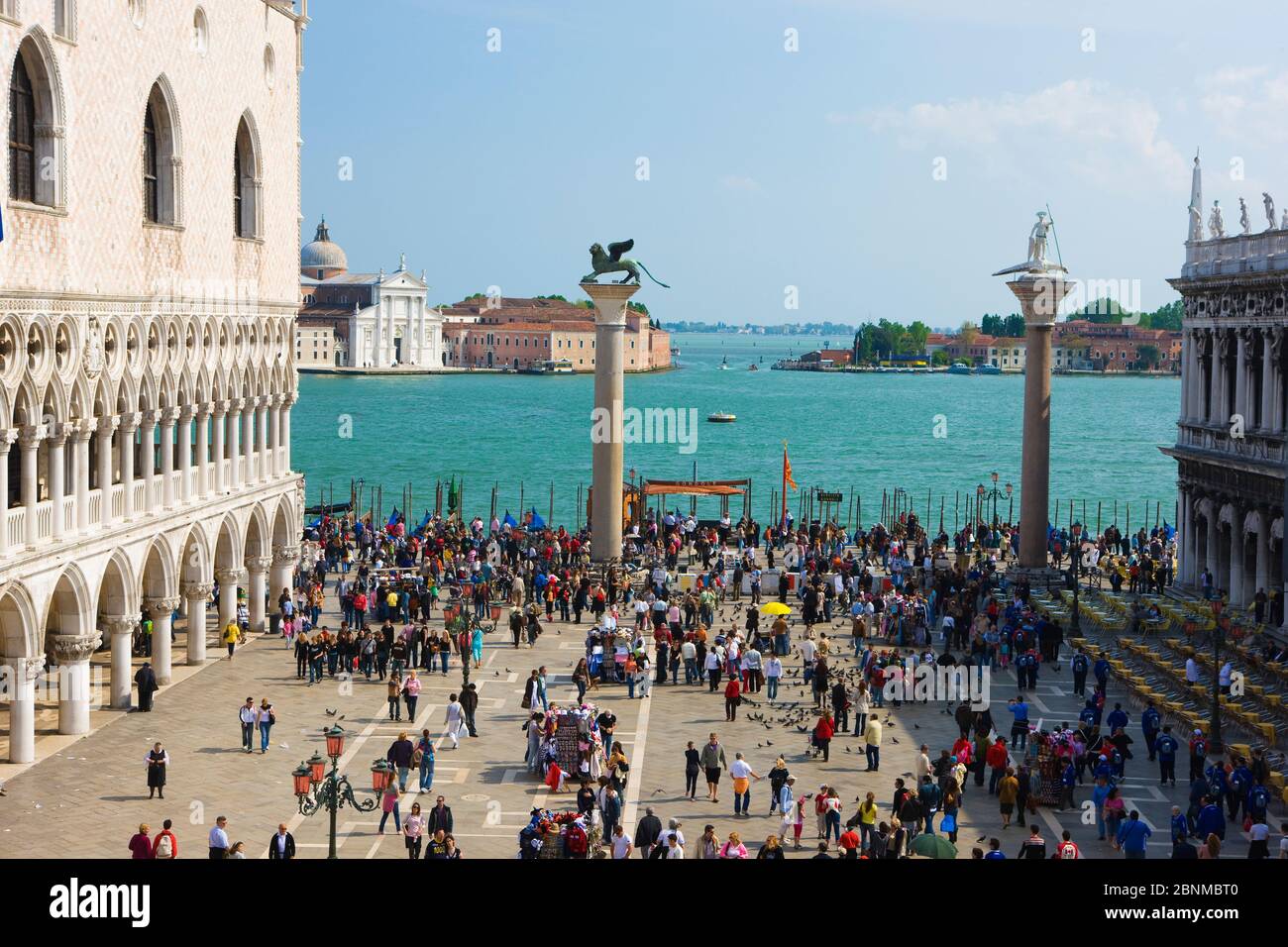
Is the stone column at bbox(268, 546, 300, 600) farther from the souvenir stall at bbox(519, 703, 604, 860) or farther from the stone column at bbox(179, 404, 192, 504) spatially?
the souvenir stall at bbox(519, 703, 604, 860)

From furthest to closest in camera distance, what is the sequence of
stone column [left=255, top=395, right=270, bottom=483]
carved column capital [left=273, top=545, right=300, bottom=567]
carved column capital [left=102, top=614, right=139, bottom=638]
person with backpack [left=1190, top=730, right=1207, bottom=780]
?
carved column capital [left=273, top=545, right=300, bottom=567] → stone column [left=255, top=395, right=270, bottom=483] → carved column capital [left=102, top=614, right=139, bottom=638] → person with backpack [left=1190, top=730, right=1207, bottom=780]

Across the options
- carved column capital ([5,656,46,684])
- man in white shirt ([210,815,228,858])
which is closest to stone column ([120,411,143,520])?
carved column capital ([5,656,46,684])

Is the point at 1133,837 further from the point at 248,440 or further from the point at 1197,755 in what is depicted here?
the point at 248,440

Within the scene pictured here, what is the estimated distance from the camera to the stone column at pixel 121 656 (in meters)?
24.5

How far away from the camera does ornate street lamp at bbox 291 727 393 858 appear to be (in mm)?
15859

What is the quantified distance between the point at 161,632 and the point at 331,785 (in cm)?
1142

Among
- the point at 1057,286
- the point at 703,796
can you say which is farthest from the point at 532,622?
the point at 1057,286

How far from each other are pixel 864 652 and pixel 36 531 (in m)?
13.6

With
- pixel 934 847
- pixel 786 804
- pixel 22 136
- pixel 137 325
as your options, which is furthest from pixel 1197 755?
pixel 22 136

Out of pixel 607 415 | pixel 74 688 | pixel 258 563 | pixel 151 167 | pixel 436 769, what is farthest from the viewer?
pixel 607 415

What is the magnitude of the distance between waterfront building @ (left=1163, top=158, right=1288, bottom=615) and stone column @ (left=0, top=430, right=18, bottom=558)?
20588 millimetres

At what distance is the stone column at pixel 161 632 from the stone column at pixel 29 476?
4.81 m

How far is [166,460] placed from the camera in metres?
26.2

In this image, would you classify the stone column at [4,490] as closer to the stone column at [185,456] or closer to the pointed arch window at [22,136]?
the pointed arch window at [22,136]
